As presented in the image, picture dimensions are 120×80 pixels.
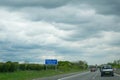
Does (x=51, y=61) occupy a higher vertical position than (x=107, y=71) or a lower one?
higher

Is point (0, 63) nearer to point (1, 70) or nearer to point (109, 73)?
point (1, 70)

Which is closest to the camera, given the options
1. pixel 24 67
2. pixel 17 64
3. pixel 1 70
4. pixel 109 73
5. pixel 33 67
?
pixel 109 73

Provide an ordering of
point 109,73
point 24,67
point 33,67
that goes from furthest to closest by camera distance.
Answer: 1. point 33,67
2. point 24,67
3. point 109,73

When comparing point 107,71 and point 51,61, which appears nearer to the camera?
point 107,71

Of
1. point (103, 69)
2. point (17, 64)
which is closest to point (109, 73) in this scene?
point (103, 69)

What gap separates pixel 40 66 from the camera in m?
121

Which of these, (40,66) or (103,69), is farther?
(40,66)

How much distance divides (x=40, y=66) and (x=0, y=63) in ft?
110

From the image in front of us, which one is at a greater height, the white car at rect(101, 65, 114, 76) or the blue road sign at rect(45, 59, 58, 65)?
the blue road sign at rect(45, 59, 58, 65)

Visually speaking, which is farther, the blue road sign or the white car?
the blue road sign

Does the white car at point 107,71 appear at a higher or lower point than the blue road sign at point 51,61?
lower

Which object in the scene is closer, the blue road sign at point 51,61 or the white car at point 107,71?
the white car at point 107,71

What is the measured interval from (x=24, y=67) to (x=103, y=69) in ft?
174

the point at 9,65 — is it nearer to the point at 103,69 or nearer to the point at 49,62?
the point at 49,62
